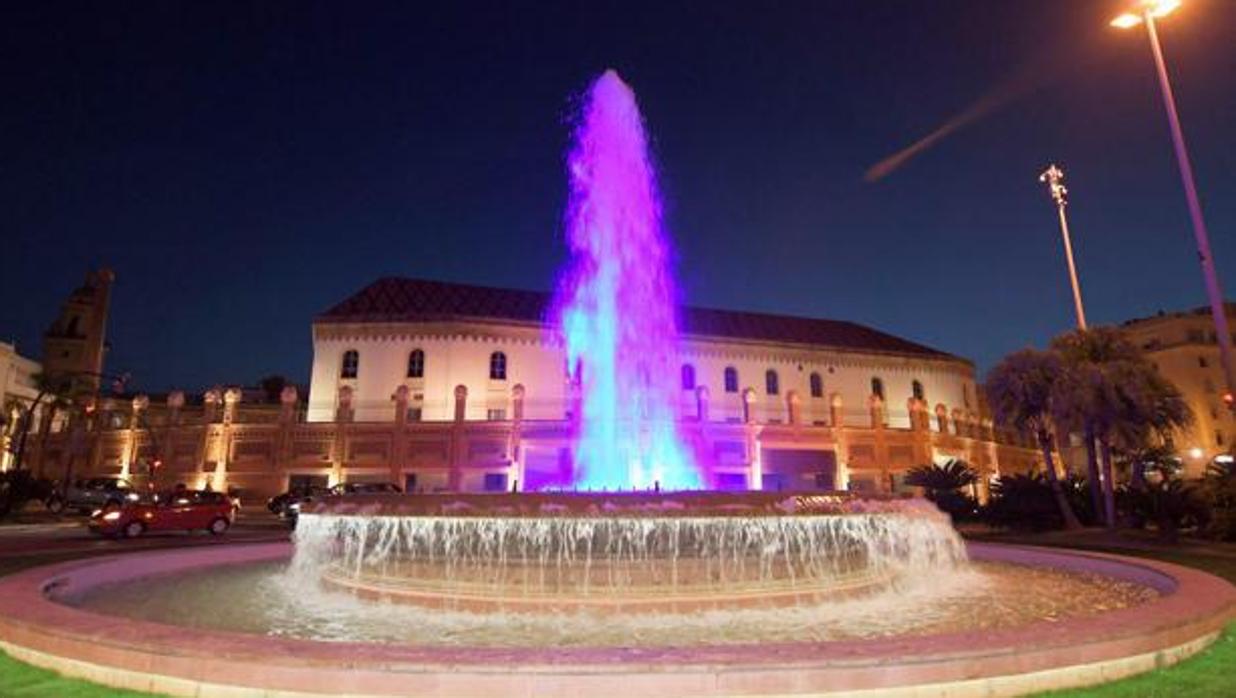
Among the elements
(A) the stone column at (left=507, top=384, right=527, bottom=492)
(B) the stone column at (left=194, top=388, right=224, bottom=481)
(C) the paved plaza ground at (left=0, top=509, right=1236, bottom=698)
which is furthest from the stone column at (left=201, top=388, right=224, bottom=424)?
(A) the stone column at (left=507, top=384, right=527, bottom=492)

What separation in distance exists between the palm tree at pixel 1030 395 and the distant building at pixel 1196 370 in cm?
3929

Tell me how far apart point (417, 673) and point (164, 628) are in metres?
2.22

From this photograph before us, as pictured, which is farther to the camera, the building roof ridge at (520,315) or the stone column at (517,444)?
the building roof ridge at (520,315)

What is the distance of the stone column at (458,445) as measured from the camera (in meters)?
33.2

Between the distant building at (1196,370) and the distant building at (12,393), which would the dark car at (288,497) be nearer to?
the distant building at (12,393)

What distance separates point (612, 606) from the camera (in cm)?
782

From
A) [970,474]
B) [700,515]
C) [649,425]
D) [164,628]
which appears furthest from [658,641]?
[970,474]

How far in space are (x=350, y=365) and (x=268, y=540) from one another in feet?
71.5

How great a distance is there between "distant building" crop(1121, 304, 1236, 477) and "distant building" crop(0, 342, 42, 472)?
77.4 meters

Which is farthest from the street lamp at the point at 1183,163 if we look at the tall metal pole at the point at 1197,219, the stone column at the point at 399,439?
the stone column at the point at 399,439

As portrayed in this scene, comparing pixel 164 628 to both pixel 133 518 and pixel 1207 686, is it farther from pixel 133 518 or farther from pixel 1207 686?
pixel 133 518

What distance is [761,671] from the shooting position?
13.9 ft

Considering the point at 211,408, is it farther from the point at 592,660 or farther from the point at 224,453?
the point at 592,660

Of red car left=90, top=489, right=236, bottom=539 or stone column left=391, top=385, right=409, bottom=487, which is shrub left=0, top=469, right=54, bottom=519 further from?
stone column left=391, top=385, right=409, bottom=487
